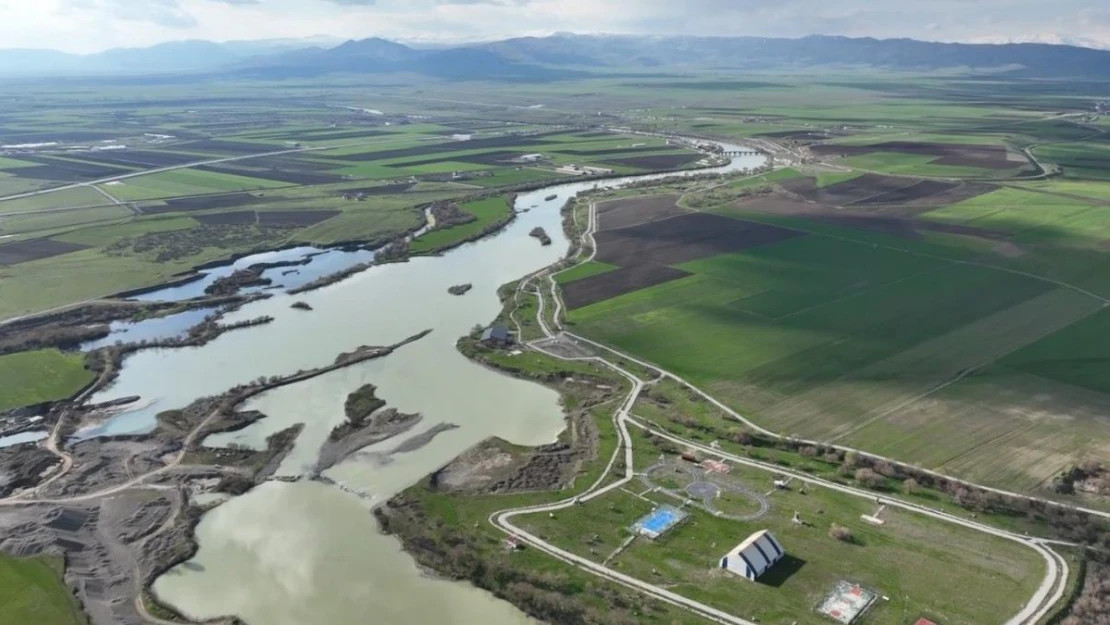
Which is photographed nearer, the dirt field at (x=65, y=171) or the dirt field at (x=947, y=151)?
the dirt field at (x=947, y=151)

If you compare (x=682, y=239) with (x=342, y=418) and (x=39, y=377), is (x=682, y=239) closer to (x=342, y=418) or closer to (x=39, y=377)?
(x=342, y=418)

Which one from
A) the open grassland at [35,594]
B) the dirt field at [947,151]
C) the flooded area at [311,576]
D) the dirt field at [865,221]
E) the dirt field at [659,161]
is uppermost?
the dirt field at [947,151]

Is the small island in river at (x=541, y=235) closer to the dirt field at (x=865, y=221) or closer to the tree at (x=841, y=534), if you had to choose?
the dirt field at (x=865, y=221)

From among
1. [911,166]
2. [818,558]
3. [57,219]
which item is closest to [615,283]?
[818,558]

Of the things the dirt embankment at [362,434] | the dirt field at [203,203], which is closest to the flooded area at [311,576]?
the dirt embankment at [362,434]

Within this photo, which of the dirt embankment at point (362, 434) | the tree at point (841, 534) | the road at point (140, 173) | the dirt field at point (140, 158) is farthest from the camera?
the dirt field at point (140, 158)

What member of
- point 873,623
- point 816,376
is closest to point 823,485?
point 873,623

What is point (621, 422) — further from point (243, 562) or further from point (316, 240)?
point (316, 240)
